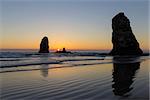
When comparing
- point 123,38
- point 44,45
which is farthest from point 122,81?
point 44,45

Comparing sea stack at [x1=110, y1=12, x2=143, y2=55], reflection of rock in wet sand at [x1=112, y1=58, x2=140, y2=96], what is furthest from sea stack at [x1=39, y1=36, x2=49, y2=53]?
reflection of rock in wet sand at [x1=112, y1=58, x2=140, y2=96]

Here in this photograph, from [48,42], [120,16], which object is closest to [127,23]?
[120,16]

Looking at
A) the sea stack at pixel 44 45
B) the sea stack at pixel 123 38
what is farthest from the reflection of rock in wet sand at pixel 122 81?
the sea stack at pixel 44 45

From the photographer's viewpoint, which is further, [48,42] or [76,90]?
[48,42]

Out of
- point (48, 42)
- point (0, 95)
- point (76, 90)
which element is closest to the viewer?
point (0, 95)

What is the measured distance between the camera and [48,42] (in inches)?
5241

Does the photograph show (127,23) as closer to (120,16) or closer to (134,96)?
(120,16)

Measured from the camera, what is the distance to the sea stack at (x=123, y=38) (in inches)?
3250

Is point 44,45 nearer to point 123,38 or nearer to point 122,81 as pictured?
point 123,38

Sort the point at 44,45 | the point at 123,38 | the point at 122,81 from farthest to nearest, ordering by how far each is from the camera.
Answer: the point at 44,45
the point at 123,38
the point at 122,81

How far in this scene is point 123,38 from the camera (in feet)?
273

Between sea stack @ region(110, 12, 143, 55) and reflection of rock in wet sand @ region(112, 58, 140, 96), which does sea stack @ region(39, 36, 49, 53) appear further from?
reflection of rock in wet sand @ region(112, 58, 140, 96)

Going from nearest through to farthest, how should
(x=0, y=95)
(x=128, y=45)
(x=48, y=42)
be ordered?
(x=0, y=95) < (x=128, y=45) < (x=48, y=42)

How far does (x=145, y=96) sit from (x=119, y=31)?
75.7 meters
